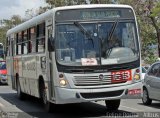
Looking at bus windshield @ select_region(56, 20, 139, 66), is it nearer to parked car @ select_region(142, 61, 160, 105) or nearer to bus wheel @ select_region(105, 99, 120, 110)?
bus wheel @ select_region(105, 99, 120, 110)

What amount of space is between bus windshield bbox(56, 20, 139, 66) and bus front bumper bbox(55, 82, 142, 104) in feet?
2.33

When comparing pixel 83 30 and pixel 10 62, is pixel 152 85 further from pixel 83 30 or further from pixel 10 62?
pixel 10 62

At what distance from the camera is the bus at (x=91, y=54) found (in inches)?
500

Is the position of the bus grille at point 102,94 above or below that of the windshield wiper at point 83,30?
below

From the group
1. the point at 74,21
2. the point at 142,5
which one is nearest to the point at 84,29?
the point at 74,21

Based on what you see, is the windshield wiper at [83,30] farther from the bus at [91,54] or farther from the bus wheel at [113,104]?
the bus wheel at [113,104]

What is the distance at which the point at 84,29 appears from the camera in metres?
13.1

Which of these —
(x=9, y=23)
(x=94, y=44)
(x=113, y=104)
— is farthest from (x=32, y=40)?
(x=9, y=23)

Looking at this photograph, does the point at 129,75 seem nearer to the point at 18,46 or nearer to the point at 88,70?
the point at 88,70

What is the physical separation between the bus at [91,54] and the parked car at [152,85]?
3.14m

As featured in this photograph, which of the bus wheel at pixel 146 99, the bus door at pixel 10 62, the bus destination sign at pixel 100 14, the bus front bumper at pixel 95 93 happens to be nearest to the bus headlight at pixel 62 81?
the bus front bumper at pixel 95 93

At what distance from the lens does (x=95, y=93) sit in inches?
503

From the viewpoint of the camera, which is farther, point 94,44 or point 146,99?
point 146,99

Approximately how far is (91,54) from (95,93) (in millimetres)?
1056
